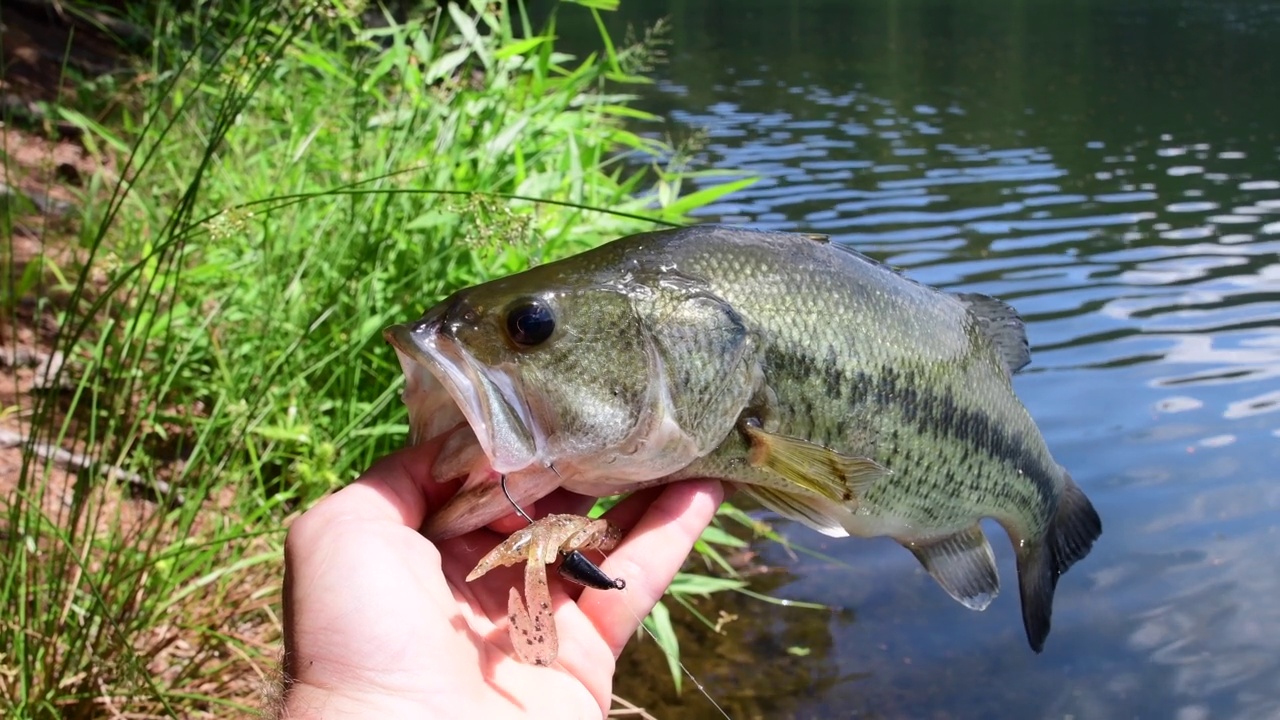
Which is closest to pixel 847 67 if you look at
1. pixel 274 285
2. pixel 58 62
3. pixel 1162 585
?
pixel 58 62

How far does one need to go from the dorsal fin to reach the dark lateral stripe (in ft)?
0.76

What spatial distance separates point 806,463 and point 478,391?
77cm

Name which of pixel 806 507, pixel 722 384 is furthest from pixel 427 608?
pixel 806 507

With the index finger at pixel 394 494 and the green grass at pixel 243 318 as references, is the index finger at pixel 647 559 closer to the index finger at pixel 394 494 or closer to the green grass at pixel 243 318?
the index finger at pixel 394 494

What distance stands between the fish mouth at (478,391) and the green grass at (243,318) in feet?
1.00

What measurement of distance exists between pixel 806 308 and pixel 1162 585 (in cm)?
451

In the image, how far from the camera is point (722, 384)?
7.93ft

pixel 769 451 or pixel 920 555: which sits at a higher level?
pixel 769 451

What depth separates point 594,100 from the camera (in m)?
6.96

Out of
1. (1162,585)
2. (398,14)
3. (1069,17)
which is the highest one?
(398,14)

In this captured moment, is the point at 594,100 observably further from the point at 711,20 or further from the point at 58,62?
the point at 711,20

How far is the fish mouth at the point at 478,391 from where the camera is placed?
214 centimetres

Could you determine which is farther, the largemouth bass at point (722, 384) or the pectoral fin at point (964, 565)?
the pectoral fin at point (964, 565)

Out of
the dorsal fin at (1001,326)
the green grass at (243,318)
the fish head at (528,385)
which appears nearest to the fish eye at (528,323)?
the fish head at (528,385)
